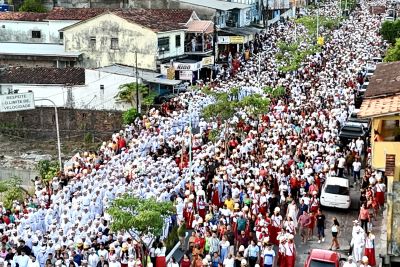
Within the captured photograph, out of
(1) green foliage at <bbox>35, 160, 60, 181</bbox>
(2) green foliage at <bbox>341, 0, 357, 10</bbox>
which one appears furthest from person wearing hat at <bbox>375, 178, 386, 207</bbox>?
(2) green foliage at <bbox>341, 0, 357, 10</bbox>

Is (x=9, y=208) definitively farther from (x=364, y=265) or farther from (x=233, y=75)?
(x=233, y=75)

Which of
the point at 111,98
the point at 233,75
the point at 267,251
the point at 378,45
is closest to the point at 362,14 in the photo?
the point at 378,45

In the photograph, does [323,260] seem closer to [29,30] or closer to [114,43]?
[114,43]

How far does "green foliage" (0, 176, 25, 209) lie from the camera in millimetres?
29348

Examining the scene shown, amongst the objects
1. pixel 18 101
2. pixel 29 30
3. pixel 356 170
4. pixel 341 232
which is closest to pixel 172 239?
pixel 341 232

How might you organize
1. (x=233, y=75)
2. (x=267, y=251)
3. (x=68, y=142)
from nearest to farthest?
(x=267, y=251)
(x=68, y=142)
(x=233, y=75)

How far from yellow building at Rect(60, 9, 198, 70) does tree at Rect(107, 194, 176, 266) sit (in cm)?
2676

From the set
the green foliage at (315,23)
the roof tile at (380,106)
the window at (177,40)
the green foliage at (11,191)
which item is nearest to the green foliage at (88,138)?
the green foliage at (11,191)

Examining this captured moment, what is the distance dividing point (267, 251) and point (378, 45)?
124 ft

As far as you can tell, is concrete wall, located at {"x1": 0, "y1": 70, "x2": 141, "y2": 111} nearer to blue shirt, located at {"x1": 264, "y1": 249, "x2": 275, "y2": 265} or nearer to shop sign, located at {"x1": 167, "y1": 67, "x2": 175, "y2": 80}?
shop sign, located at {"x1": 167, "y1": 67, "x2": 175, "y2": 80}

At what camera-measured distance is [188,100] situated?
36781mm

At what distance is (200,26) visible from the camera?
1962 inches

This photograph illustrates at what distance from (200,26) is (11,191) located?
22.8m

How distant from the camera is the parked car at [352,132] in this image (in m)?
30.0
